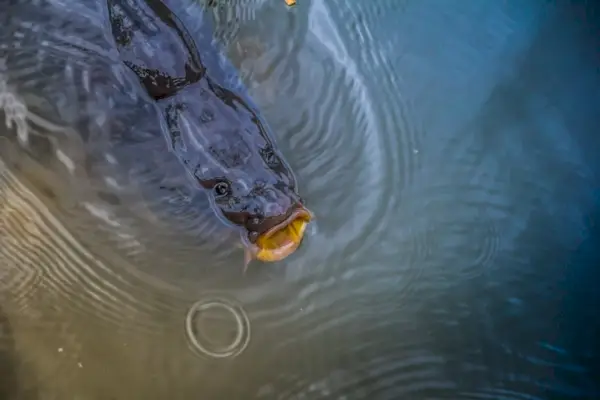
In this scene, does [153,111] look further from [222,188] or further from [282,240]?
[282,240]

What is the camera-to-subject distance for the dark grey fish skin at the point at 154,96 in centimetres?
216

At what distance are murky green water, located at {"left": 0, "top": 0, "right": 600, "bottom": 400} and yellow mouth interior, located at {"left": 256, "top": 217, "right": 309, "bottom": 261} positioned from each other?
69 millimetres

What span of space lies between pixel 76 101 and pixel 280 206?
35.0 inches

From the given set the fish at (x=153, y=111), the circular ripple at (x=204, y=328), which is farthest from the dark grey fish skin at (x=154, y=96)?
the circular ripple at (x=204, y=328)

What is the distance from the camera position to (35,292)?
7.26 ft

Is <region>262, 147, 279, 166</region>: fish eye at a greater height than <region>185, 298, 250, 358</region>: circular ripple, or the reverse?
<region>262, 147, 279, 166</region>: fish eye

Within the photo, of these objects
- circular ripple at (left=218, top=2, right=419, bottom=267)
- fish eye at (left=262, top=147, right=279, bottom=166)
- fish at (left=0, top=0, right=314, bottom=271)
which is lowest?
fish at (left=0, top=0, right=314, bottom=271)

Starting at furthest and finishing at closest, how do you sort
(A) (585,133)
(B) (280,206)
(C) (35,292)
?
1. (A) (585,133)
2. (C) (35,292)
3. (B) (280,206)

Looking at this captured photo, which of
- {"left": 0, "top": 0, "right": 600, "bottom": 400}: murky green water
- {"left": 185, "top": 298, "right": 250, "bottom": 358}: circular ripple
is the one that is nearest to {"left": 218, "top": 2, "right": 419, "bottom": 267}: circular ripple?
{"left": 0, "top": 0, "right": 600, "bottom": 400}: murky green water

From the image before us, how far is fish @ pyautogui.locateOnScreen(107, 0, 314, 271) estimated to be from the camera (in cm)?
212

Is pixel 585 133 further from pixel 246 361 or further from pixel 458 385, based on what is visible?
pixel 246 361

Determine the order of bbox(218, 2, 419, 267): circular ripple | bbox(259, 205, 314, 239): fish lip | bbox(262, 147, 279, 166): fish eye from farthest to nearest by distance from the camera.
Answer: bbox(218, 2, 419, 267): circular ripple < bbox(262, 147, 279, 166): fish eye < bbox(259, 205, 314, 239): fish lip

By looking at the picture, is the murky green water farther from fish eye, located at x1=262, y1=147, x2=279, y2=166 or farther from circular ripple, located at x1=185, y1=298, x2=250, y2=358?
fish eye, located at x1=262, y1=147, x2=279, y2=166

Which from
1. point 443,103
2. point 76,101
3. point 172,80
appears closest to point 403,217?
point 443,103
